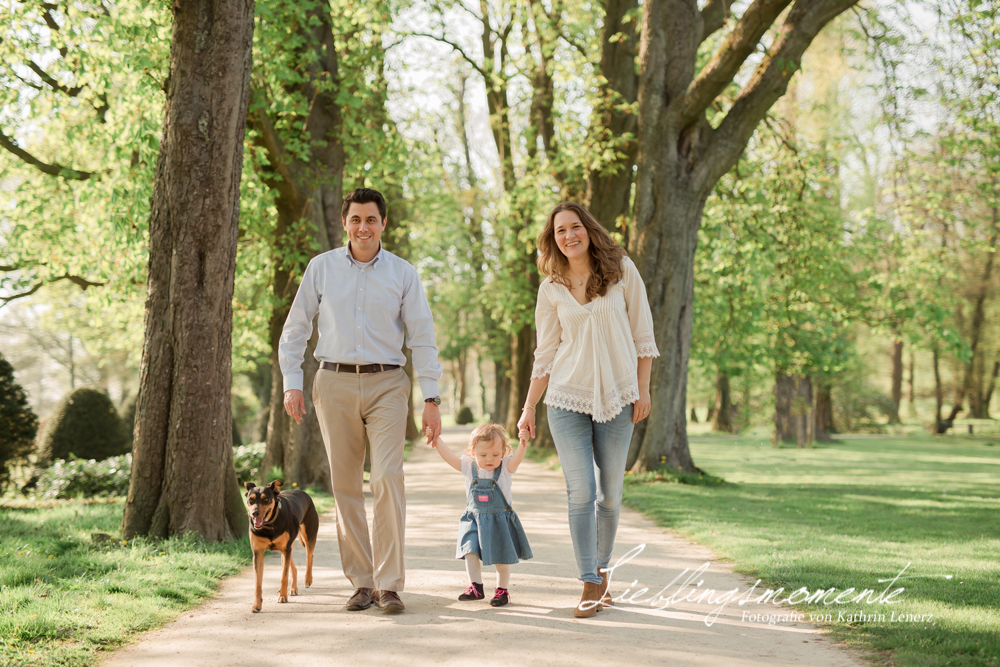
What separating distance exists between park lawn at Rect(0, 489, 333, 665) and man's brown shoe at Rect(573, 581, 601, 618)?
2.59m

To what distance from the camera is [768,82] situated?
11.3 m

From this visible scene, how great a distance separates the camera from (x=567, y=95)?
60.5ft

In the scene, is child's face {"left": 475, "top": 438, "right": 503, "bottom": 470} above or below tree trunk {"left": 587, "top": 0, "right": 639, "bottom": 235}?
below

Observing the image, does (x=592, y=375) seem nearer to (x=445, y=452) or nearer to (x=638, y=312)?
(x=638, y=312)

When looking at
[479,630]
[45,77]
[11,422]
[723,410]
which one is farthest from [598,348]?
[723,410]

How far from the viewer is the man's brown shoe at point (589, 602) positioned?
15.4ft

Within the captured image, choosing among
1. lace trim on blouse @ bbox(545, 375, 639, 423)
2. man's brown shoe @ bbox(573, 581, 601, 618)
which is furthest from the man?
man's brown shoe @ bbox(573, 581, 601, 618)

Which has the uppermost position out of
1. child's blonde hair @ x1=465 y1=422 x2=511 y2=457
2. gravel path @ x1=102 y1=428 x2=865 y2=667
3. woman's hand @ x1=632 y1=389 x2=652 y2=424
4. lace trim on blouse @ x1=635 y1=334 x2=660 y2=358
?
lace trim on blouse @ x1=635 y1=334 x2=660 y2=358

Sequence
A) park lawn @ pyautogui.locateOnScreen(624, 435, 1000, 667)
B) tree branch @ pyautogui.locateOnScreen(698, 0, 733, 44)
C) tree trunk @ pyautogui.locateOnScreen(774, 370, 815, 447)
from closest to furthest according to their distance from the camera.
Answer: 1. park lawn @ pyautogui.locateOnScreen(624, 435, 1000, 667)
2. tree branch @ pyautogui.locateOnScreen(698, 0, 733, 44)
3. tree trunk @ pyautogui.locateOnScreen(774, 370, 815, 447)

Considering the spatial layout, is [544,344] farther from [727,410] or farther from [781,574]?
[727,410]

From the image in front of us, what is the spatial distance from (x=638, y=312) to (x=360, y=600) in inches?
101

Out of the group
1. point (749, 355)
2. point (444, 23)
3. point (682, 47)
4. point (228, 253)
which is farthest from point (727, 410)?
point (228, 253)

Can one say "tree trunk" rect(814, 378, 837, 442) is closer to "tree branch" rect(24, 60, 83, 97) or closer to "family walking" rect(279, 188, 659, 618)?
"tree branch" rect(24, 60, 83, 97)

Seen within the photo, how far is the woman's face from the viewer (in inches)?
191
